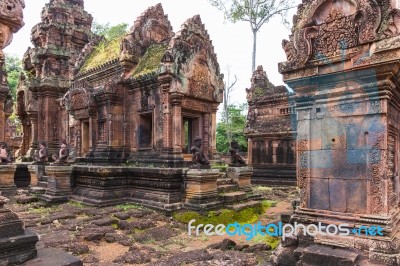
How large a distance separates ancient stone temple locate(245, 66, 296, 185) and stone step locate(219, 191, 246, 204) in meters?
6.18

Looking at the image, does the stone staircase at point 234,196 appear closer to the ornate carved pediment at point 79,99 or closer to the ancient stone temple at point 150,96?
the ancient stone temple at point 150,96

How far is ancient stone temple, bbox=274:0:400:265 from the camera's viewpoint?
3.38 meters

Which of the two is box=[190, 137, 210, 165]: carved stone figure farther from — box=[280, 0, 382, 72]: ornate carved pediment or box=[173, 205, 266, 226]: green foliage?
box=[280, 0, 382, 72]: ornate carved pediment

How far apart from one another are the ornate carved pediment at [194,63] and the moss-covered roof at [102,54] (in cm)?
303

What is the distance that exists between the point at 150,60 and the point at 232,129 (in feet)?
60.6

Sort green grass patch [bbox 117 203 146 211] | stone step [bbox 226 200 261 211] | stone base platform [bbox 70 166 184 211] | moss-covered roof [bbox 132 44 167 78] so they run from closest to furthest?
stone step [bbox 226 200 261 211] < stone base platform [bbox 70 166 184 211] < green grass patch [bbox 117 203 146 211] < moss-covered roof [bbox 132 44 167 78]


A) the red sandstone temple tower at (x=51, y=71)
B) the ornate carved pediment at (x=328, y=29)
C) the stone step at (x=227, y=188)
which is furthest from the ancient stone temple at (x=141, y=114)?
the ornate carved pediment at (x=328, y=29)

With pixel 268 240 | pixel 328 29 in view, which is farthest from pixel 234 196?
pixel 328 29

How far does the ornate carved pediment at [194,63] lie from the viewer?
30.3ft

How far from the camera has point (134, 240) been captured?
6.05 meters

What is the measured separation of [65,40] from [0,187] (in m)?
8.14

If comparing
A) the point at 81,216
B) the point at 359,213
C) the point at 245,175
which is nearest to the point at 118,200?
the point at 81,216

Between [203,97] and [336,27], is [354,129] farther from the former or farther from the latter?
[203,97]

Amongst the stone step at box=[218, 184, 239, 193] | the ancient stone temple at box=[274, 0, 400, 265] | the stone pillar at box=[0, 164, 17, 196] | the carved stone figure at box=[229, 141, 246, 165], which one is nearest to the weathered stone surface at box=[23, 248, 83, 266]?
the ancient stone temple at box=[274, 0, 400, 265]
